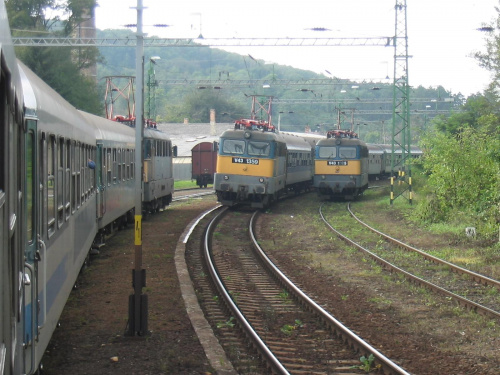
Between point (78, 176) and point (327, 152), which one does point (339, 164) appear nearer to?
point (327, 152)

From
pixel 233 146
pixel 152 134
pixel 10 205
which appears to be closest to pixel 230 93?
pixel 233 146

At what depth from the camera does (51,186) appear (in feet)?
20.4

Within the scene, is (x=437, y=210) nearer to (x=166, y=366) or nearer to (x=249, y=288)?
(x=249, y=288)

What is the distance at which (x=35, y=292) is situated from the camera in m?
5.04

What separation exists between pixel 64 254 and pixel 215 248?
10.0 meters

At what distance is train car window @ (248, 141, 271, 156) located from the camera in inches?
1026

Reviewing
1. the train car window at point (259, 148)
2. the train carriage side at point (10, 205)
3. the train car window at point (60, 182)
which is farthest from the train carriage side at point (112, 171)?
the train carriage side at point (10, 205)

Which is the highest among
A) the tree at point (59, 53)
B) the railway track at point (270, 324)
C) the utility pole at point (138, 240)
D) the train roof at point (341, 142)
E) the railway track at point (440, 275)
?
the tree at point (59, 53)

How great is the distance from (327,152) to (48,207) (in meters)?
26.4

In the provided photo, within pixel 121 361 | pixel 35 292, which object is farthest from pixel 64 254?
pixel 35 292

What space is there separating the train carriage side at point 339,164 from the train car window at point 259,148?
20.1ft

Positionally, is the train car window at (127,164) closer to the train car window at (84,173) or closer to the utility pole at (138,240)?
the train car window at (84,173)

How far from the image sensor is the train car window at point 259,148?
26.1m

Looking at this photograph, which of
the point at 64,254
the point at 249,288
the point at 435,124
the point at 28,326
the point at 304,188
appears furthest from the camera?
the point at 304,188
